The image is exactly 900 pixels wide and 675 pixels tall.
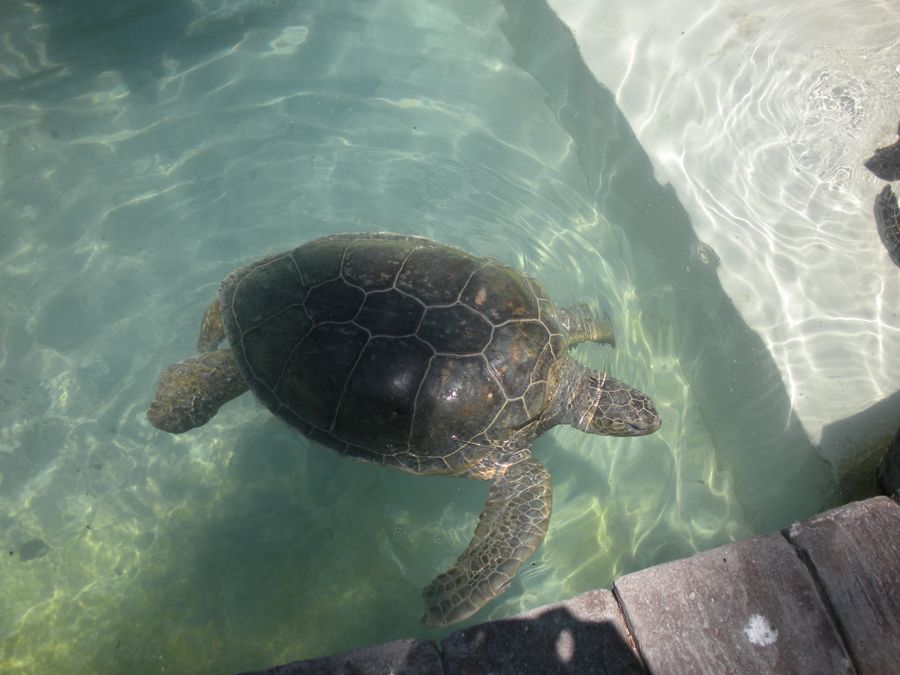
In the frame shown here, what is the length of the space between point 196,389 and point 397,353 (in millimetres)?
2137

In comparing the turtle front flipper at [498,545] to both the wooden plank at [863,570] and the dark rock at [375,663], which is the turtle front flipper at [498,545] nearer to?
the dark rock at [375,663]

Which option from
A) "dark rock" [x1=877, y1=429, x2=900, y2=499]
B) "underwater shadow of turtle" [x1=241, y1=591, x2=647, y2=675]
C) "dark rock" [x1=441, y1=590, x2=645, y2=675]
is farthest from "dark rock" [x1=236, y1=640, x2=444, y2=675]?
"dark rock" [x1=877, y1=429, x2=900, y2=499]

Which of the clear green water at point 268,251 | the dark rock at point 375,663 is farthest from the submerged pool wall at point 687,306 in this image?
the dark rock at point 375,663

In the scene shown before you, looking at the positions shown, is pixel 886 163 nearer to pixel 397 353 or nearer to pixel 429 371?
pixel 429 371

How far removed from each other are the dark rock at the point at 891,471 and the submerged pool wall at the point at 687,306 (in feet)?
1.82

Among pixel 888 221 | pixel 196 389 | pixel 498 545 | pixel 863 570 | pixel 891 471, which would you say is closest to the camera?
pixel 863 570

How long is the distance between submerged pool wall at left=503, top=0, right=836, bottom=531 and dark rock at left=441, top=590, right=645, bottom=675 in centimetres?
253

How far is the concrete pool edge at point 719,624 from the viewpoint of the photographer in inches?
117

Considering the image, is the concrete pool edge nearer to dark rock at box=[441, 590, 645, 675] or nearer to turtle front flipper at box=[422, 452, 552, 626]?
dark rock at box=[441, 590, 645, 675]

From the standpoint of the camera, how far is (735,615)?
10.1 ft

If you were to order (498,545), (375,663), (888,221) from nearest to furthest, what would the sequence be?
(375,663) < (498,545) < (888,221)

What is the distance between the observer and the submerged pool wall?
15.2 feet

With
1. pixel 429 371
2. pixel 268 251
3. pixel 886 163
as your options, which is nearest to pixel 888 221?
pixel 886 163

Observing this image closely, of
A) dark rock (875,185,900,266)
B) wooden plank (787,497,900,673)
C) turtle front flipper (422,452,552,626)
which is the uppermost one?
dark rock (875,185,900,266)
